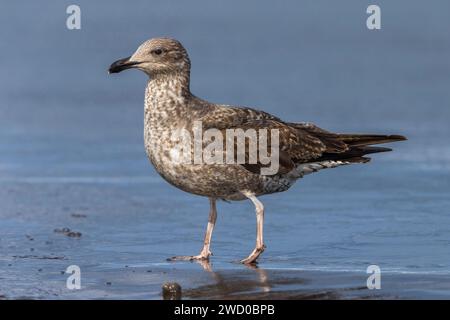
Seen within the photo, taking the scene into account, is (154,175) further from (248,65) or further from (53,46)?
(53,46)

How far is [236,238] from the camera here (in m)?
11.1

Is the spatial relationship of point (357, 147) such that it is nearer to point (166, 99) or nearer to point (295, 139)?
point (295, 139)

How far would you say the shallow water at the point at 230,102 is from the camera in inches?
380

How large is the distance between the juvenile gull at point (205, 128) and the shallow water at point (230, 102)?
0.55 meters

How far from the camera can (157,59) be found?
34.4 ft

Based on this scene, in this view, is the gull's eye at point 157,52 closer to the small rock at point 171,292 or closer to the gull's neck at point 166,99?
the gull's neck at point 166,99

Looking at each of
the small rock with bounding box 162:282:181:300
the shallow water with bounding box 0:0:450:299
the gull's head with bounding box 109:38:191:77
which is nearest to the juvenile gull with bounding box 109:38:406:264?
the gull's head with bounding box 109:38:191:77

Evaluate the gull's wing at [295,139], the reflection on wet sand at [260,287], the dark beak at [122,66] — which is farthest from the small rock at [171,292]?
the dark beak at [122,66]

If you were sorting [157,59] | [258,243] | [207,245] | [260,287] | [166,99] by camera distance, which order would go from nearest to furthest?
[260,287], [258,243], [207,245], [166,99], [157,59]

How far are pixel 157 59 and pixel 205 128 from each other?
2.73 ft

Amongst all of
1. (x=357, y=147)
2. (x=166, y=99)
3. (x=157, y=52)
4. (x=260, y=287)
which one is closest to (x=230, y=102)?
(x=357, y=147)

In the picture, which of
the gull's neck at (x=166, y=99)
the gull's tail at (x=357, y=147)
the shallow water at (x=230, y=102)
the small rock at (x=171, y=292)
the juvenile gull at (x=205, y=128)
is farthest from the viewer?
the gull's tail at (x=357, y=147)

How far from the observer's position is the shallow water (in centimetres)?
965

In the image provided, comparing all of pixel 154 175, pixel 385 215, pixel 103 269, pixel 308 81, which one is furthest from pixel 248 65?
pixel 103 269
